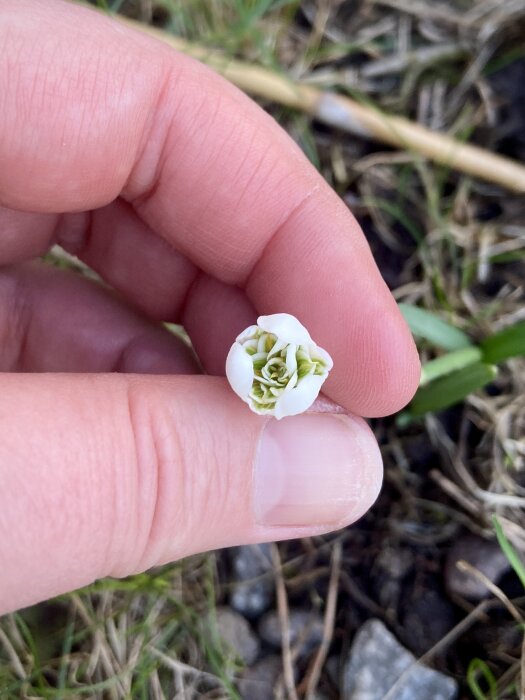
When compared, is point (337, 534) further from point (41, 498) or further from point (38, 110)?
point (38, 110)

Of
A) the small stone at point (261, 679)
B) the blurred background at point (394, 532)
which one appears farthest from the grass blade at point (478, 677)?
the small stone at point (261, 679)

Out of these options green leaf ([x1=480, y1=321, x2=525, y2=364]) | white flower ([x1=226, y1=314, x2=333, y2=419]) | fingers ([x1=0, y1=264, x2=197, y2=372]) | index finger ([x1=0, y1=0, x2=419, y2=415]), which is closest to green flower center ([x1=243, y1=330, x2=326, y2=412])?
white flower ([x1=226, y1=314, x2=333, y2=419])

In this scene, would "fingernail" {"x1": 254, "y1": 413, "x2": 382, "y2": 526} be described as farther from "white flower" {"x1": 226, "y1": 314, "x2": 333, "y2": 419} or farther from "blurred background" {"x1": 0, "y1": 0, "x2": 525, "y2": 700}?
"blurred background" {"x1": 0, "y1": 0, "x2": 525, "y2": 700}

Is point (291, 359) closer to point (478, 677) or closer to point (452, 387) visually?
point (452, 387)

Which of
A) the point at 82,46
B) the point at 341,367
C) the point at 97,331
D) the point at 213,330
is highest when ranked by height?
the point at 82,46

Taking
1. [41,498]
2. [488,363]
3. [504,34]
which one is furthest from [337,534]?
[504,34]

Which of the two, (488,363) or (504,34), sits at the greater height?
(504,34)
